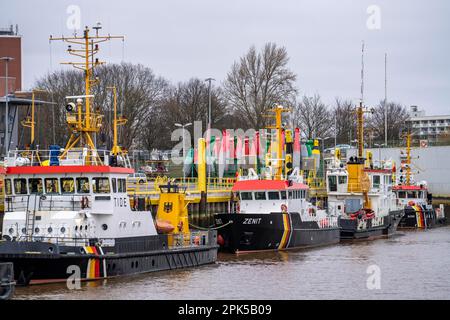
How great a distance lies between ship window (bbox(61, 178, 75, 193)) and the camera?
119 ft

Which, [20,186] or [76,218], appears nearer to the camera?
[76,218]

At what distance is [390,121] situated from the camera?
12494cm

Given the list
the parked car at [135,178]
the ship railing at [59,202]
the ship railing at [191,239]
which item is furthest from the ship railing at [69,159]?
the parked car at [135,178]

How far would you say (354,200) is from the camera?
2467 inches

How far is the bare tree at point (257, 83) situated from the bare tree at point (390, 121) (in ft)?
90.1

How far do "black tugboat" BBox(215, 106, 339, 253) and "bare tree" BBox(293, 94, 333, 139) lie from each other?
50492 millimetres

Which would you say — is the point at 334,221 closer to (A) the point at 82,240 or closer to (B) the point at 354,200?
(B) the point at 354,200

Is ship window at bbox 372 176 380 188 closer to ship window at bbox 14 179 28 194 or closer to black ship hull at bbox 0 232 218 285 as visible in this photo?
black ship hull at bbox 0 232 218 285

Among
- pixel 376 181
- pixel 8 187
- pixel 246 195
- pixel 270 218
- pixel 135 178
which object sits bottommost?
pixel 270 218

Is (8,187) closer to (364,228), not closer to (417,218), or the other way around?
(364,228)

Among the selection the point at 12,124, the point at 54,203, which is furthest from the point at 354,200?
the point at 54,203

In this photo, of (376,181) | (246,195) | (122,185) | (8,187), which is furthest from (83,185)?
(376,181)

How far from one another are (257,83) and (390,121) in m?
40.5
